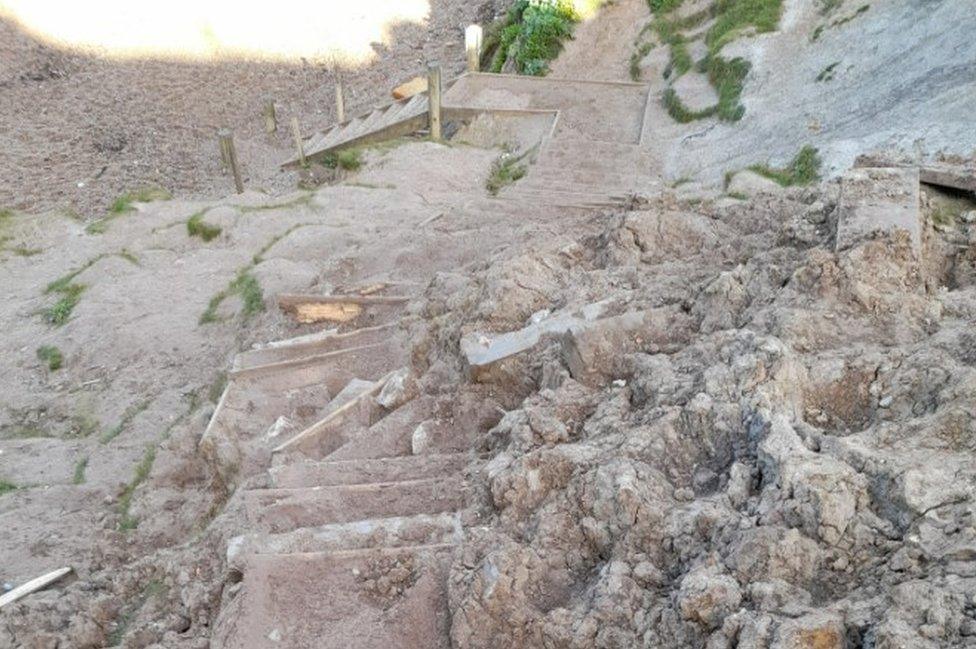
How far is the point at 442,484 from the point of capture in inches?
196

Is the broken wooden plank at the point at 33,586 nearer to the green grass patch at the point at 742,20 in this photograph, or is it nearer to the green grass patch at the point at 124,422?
the green grass patch at the point at 124,422

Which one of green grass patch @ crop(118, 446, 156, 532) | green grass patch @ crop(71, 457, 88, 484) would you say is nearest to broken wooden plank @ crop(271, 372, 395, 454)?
green grass patch @ crop(118, 446, 156, 532)

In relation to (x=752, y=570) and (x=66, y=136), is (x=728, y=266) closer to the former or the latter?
(x=752, y=570)

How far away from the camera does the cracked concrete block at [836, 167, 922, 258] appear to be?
5453mm

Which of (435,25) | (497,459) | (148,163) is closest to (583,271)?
(497,459)

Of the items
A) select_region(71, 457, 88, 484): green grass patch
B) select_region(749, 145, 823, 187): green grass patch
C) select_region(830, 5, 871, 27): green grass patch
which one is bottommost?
select_region(71, 457, 88, 484): green grass patch

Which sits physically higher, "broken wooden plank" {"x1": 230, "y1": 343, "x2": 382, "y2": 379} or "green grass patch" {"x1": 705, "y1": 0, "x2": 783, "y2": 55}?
"green grass patch" {"x1": 705, "y1": 0, "x2": 783, "y2": 55}

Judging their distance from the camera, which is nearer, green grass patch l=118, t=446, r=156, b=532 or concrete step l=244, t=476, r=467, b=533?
concrete step l=244, t=476, r=467, b=533

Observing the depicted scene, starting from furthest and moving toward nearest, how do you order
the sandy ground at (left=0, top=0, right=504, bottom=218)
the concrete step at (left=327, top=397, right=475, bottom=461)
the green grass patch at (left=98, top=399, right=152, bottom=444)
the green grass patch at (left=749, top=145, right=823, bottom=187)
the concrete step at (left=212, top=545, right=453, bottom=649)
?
the sandy ground at (left=0, top=0, right=504, bottom=218), the green grass patch at (left=749, top=145, right=823, bottom=187), the green grass patch at (left=98, top=399, right=152, bottom=444), the concrete step at (left=327, top=397, right=475, bottom=461), the concrete step at (left=212, top=545, right=453, bottom=649)

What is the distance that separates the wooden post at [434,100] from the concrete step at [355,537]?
488 inches

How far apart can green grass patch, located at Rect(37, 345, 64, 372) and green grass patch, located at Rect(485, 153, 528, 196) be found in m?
6.67

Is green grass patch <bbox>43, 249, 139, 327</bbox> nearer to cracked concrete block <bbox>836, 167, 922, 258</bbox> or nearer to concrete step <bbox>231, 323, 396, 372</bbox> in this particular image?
concrete step <bbox>231, 323, 396, 372</bbox>

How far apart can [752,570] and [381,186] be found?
1150 centimetres

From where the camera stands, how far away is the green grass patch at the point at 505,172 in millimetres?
14008
